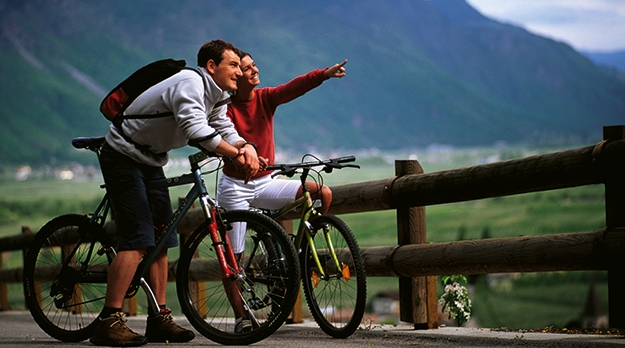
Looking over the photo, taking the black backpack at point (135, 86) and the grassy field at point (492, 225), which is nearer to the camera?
the black backpack at point (135, 86)

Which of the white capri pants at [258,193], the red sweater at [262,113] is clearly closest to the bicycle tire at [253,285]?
the white capri pants at [258,193]

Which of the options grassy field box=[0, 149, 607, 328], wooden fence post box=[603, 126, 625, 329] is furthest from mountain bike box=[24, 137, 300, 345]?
grassy field box=[0, 149, 607, 328]

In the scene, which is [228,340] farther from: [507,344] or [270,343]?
[507,344]

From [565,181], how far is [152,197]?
1903 millimetres

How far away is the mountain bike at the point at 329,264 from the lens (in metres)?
4.11

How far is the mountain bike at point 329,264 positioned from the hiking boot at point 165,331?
635mm

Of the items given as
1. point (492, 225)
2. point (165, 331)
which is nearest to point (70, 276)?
point (165, 331)

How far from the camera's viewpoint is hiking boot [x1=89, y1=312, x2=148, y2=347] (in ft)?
13.0

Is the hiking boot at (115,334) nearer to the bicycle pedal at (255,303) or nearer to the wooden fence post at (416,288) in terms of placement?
the bicycle pedal at (255,303)

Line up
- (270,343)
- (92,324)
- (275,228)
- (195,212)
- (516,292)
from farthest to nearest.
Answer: (516,292) → (195,212) → (92,324) → (270,343) → (275,228)

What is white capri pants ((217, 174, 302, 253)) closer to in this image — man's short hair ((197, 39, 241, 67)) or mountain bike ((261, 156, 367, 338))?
mountain bike ((261, 156, 367, 338))

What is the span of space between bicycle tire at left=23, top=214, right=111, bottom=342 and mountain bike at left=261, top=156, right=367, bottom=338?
983mm

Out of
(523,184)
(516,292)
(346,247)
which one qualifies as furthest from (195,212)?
(516,292)

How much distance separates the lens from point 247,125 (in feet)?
15.0
